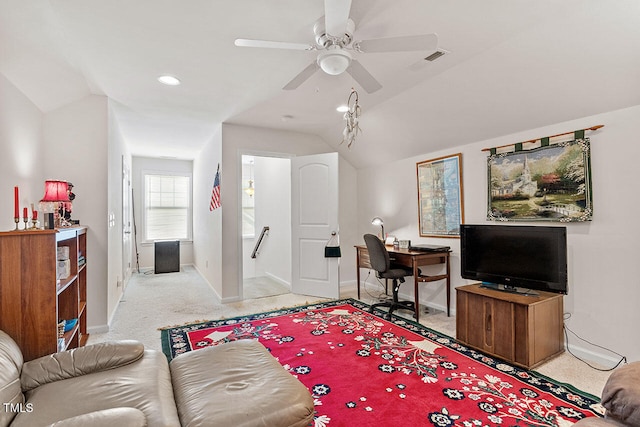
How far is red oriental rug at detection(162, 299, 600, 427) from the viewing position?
186 centimetres

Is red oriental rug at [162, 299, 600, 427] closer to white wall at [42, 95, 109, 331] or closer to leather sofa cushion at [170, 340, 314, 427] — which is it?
leather sofa cushion at [170, 340, 314, 427]

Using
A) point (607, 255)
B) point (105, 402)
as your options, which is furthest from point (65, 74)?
point (607, 255)

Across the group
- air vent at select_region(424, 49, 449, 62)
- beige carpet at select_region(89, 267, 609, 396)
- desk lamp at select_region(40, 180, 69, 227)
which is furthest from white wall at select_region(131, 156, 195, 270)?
air vent at select_region(424, 49, 449, 62)

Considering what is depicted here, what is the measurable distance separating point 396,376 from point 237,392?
1.36m

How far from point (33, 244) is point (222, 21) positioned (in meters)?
1.81

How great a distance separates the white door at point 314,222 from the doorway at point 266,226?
1.40 ft

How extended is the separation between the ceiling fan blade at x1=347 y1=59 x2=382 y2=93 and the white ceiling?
11.5 inches

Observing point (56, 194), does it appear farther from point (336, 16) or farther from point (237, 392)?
point (336, 16)

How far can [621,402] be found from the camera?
3.76 ft

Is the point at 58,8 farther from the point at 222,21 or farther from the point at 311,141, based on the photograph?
the point at 311,141

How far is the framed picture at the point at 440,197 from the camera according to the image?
3.70 m

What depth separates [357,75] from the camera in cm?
218

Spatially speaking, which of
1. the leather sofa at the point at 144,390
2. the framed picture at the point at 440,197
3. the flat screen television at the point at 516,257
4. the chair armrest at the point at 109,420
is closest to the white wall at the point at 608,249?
the flat screen television at the point at 516,257

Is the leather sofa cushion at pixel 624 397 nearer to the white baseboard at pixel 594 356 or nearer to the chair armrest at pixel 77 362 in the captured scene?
the white baseboard at pixel 594 356
